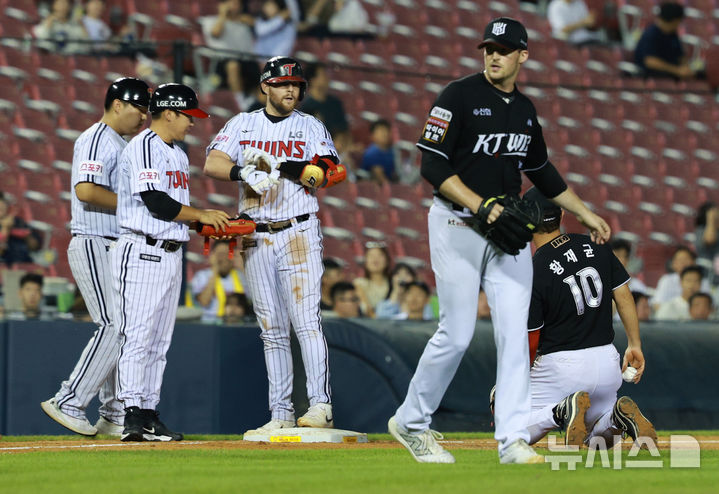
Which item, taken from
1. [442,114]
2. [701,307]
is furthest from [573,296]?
[701,307]

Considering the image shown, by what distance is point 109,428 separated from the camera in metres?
6.52

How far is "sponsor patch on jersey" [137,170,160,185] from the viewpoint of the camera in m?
5.99

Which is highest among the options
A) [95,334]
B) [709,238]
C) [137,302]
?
[709,238]

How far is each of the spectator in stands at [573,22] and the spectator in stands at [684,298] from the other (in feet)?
19.0

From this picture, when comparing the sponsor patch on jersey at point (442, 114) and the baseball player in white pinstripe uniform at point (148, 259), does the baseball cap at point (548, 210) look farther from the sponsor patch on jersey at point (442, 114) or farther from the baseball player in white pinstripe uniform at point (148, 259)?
the baseball player in white pinstripe uniform at point (148, 259)

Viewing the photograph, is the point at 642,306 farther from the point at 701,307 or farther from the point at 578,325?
the point at 578,325

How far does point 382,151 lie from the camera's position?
11.4 meters

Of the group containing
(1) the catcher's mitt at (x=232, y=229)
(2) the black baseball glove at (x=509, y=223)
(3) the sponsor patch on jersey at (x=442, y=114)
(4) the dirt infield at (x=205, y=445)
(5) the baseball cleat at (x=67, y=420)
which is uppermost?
(3) the sponsor patch on jersey at (x=442, y=114)

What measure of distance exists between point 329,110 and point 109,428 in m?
5.16

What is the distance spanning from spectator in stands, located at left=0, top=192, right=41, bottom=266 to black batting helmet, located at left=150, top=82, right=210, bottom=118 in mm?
2905

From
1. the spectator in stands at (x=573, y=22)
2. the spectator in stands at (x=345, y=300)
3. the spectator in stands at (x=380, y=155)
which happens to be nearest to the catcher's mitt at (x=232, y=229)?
the spectator in stands at (x=345, y=300)

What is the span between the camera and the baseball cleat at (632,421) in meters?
5.52

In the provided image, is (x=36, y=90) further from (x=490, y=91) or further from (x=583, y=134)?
(x=490, y=91)

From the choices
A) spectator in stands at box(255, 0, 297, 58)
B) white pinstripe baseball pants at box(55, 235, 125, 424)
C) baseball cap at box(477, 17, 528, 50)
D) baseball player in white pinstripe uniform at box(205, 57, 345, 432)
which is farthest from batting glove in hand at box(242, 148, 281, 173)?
spectator in stands at box(255, 0, 297, 58)
